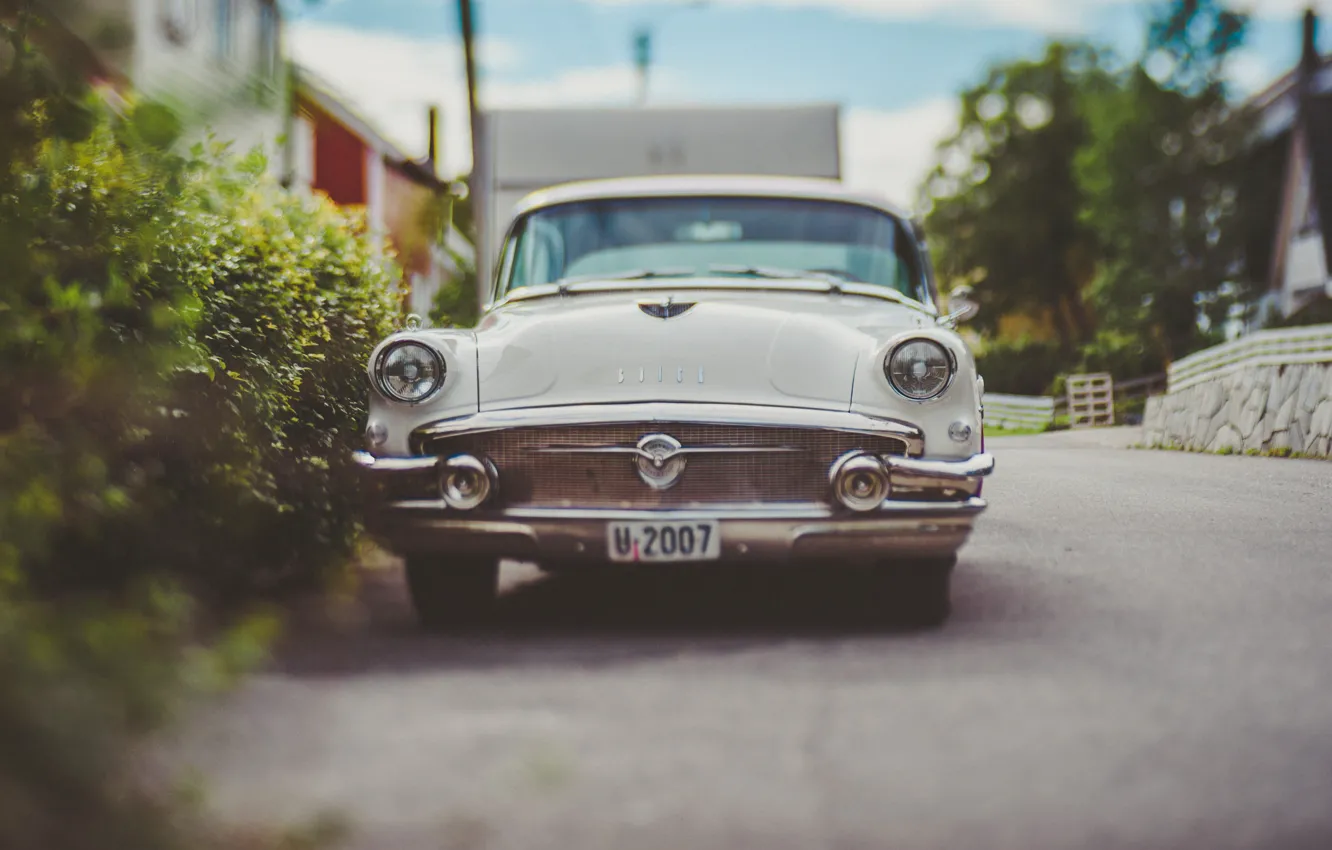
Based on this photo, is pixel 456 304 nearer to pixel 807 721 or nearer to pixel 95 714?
pixel 807 721

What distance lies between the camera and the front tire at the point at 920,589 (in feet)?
17.3

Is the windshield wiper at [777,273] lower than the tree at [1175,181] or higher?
lower

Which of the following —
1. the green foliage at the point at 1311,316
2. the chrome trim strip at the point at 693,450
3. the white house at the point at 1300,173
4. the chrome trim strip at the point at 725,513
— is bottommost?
the chrome trim strip at the point at 725,513

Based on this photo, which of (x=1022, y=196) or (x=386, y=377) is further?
(x=1022, y=196)

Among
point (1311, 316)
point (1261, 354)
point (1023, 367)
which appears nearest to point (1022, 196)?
point (1023, 367)

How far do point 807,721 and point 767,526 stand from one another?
113cm

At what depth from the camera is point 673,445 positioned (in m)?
5.05

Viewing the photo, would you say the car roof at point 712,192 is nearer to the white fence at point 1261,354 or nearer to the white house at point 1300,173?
the white fence at point 1261,354

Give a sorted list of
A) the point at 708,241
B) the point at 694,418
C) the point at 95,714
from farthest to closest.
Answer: the point at 708,241
the point at 694,418
the point at 95,714

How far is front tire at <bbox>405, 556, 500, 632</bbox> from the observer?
5367 millimetres

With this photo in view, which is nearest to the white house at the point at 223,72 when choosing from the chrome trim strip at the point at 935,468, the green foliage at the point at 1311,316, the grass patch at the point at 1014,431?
the chrome trim strip at the point at 935,468

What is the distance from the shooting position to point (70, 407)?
15.1 ft

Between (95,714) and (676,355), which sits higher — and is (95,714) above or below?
below

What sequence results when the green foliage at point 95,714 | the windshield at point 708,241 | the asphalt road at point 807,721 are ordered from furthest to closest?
1. the windshield at point 708,241
2. the asphalt road at point 807,721
3. the green foliage at point 95,714
